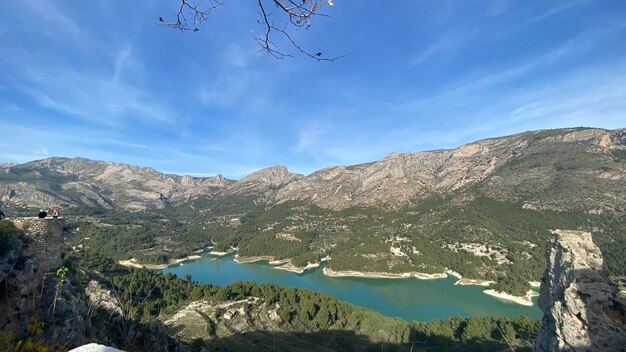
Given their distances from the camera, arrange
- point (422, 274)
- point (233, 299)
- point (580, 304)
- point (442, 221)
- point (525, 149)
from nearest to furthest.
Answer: point (580, 304) → point (233, 299) → point (422, 274) → point (442, 221) → point (525, 149)

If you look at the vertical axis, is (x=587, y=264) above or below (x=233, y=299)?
above

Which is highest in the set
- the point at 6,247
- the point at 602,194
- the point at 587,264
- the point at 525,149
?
the point at 525,149

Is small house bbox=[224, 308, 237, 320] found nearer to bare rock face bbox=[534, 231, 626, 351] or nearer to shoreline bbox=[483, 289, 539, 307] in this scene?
bare rock face bbox=[534, 231, 626, 351]

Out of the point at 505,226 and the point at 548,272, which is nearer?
the point at 548,272

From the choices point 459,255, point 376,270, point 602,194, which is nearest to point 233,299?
point 376,270

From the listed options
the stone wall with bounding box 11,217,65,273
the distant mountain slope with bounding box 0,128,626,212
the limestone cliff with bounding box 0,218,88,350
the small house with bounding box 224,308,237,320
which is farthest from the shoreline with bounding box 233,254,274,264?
the limestone cliff with bounding box 0,218,88,350

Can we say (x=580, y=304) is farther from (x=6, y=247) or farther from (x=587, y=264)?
(x=6, y=247)

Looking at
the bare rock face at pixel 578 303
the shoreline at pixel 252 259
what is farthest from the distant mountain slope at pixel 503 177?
the bare rock face at pixel 578 303

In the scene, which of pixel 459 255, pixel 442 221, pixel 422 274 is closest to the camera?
pixel 422 274
